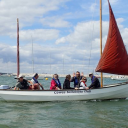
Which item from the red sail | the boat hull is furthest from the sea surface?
the red sail

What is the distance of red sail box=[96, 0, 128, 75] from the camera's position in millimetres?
15086

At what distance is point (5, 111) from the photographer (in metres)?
12.1

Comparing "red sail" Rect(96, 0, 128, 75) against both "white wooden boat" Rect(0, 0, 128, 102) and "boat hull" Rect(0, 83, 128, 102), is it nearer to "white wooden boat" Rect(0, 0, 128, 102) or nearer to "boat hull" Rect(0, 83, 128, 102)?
"white wooden boat" Rect(0, 0, 128, 102)

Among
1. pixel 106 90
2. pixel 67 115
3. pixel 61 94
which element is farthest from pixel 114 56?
pixel 67 115

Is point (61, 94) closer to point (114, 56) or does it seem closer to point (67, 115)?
point (67, 115)

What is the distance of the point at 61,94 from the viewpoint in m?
14.6

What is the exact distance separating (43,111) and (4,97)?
3.94 meters

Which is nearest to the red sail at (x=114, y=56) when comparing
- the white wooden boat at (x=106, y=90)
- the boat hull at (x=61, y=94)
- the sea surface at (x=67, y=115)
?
the white wooden boat at (x=106, y=90)

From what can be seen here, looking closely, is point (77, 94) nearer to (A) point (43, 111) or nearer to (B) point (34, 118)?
(A) point (43, 111)

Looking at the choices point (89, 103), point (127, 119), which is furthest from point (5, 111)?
point (127, 119)

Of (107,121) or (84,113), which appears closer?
(107,121)

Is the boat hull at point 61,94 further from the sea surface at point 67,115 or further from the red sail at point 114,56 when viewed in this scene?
the red sail at point 114,56

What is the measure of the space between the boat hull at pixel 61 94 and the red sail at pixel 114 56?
1.09m

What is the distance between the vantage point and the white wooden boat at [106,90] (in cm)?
1465
